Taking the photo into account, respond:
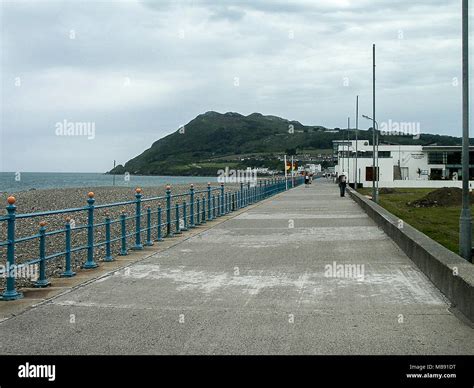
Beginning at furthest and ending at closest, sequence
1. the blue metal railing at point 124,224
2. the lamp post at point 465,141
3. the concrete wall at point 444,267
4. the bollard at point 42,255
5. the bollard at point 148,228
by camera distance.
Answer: the bollard at point 148,228 → the lamp post at point 465,141 → the bollard at point 42,255 → the blue metal railing at point 124,224 → the concrete wall at point 444,267

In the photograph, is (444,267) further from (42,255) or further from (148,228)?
(148,228)

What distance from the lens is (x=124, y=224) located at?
1476 cm

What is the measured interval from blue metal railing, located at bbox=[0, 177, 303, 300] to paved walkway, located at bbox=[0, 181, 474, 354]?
79 cm

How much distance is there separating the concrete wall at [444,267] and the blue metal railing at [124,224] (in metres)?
5.77

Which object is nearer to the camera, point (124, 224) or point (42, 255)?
point (42, 255)

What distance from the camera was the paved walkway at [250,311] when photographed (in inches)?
288

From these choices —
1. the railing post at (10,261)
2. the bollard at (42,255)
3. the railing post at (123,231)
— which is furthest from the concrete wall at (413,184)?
the railing post at (10,261)

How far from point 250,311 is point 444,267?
310 cm

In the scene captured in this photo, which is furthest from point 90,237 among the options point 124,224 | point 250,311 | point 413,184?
point 413,184

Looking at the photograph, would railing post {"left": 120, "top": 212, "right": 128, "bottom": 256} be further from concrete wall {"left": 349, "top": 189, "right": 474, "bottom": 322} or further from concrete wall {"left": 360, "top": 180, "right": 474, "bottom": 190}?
concrete wall {"left": 360, "top": 180, "right": 474, "bottom": 190}

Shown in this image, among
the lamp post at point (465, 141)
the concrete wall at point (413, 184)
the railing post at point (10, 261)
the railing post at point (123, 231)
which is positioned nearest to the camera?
the railing post at point (10, 261)
